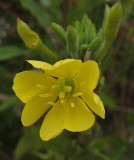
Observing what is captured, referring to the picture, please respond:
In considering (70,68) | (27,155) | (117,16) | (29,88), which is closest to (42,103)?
(29,88)

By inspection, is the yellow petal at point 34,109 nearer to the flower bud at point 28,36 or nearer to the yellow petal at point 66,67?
the yellow petal at point 66,67

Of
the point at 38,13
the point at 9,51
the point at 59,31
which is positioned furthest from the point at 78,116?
the point at 38,13

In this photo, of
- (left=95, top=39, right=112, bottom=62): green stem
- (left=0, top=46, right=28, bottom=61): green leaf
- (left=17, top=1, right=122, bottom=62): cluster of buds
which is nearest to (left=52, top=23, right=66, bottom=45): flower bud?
(left=17, top=1, right=122, bottom=62): cluster of buds

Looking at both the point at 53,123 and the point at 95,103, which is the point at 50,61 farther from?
the point at 95,103

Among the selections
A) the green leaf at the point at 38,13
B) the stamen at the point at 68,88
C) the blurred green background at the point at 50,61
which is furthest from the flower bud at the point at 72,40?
the green leaf at the point at 38,13

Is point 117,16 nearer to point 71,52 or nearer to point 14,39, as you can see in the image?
point 71,52

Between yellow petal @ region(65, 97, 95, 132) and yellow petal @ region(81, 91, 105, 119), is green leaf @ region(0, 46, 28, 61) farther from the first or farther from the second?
yellow petal @ region(81, 91, 105, 119)

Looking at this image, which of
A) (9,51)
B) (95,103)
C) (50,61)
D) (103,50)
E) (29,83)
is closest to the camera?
(95,103)
